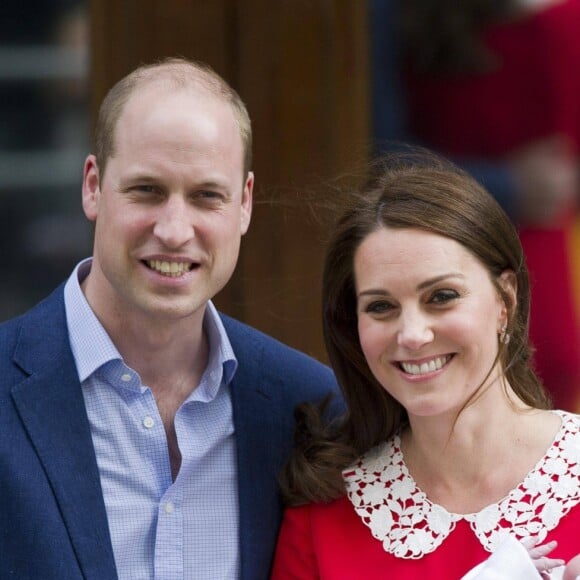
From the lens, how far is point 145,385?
3.11m

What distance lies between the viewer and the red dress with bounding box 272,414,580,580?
2.95 metres

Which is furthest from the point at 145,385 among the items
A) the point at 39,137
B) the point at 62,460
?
the point at 39,137

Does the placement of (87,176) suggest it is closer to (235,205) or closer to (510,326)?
(235,205)

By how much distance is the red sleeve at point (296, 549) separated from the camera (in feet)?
10.2

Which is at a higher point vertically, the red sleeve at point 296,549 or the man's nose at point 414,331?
the man's nose at point 414,331

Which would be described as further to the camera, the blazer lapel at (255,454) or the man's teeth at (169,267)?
the blazer lapel at (255,454)

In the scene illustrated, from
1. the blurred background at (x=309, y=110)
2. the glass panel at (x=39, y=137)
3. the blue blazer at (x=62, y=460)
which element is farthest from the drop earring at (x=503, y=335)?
the glass panel at (x=39, y=137)

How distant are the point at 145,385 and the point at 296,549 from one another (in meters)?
0.43

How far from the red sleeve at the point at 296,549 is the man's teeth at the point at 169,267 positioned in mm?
541

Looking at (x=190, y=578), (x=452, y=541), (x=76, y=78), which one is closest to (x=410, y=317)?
(x=452, y=541)

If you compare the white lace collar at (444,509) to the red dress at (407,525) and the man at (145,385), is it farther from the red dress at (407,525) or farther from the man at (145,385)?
the man at (145,385)

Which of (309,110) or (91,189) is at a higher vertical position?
(309,110)

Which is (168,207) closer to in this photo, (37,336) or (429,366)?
(37,336)

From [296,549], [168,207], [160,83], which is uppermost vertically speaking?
[160,83]
